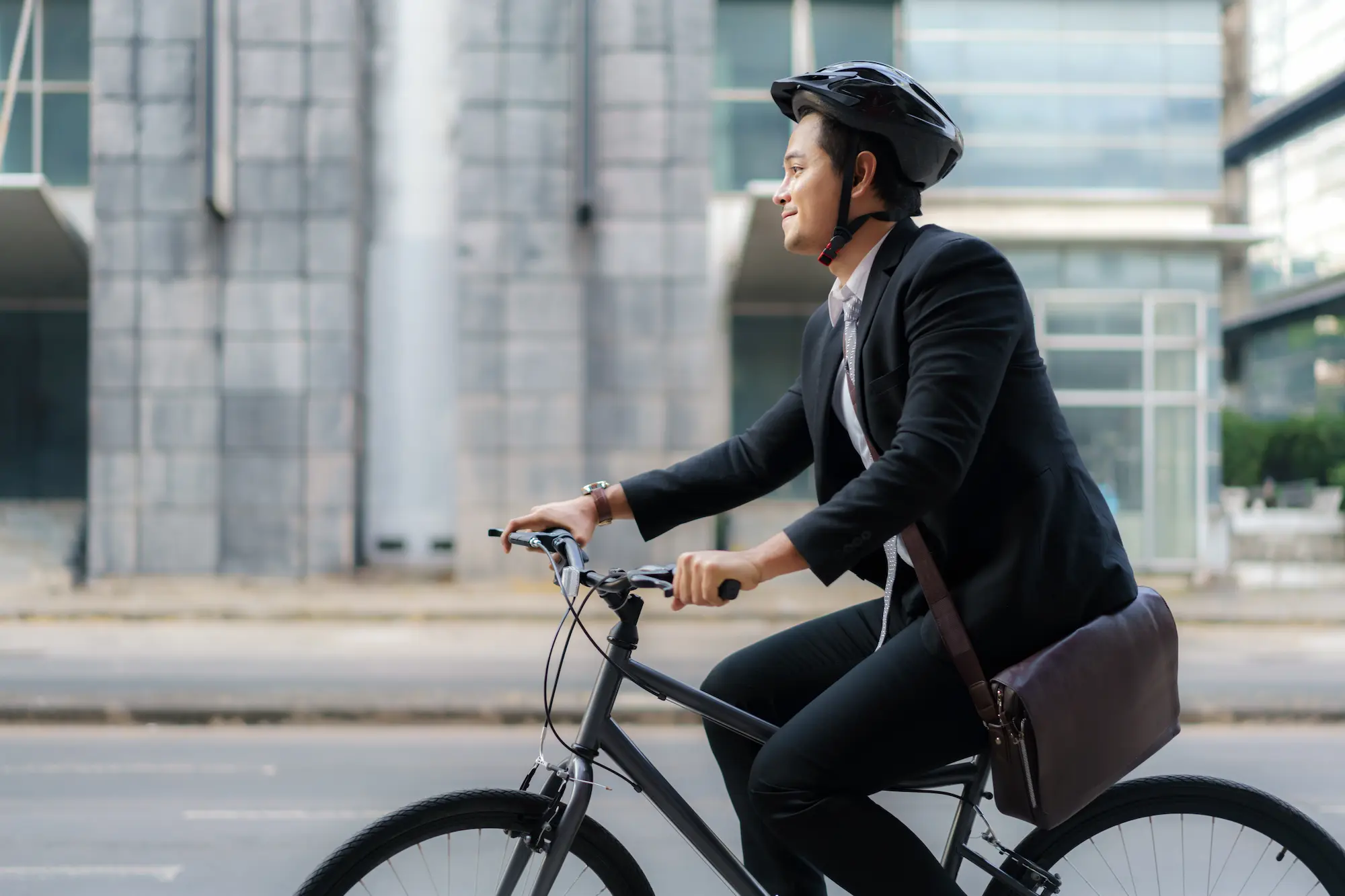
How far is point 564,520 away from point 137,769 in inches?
177

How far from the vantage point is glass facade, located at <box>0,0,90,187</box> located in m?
18.6

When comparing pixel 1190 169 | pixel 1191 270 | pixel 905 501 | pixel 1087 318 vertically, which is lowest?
pixel 905 501

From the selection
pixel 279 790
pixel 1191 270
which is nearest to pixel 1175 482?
pixel 1191 270

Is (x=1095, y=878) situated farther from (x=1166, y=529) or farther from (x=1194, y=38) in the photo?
(x=1194, y=38)

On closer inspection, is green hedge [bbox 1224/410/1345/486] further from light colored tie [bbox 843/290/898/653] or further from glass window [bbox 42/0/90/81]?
light colored tie [bbox 843/290/898/653]

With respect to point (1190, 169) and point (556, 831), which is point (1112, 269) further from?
point (556, 831)

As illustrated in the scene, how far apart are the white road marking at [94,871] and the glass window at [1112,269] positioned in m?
15.9

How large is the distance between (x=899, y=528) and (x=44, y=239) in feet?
61.0

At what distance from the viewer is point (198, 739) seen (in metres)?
6.86

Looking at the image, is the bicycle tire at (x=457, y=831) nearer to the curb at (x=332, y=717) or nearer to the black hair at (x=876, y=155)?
the black hair at (x=876, y=155)

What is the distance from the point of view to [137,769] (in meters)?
6.13

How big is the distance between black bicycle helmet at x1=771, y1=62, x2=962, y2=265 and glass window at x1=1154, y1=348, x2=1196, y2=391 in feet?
55.7

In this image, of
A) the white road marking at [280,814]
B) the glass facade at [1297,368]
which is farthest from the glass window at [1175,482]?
the glass facade at [1297,368]

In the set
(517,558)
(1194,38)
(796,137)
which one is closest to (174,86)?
(517,558)
